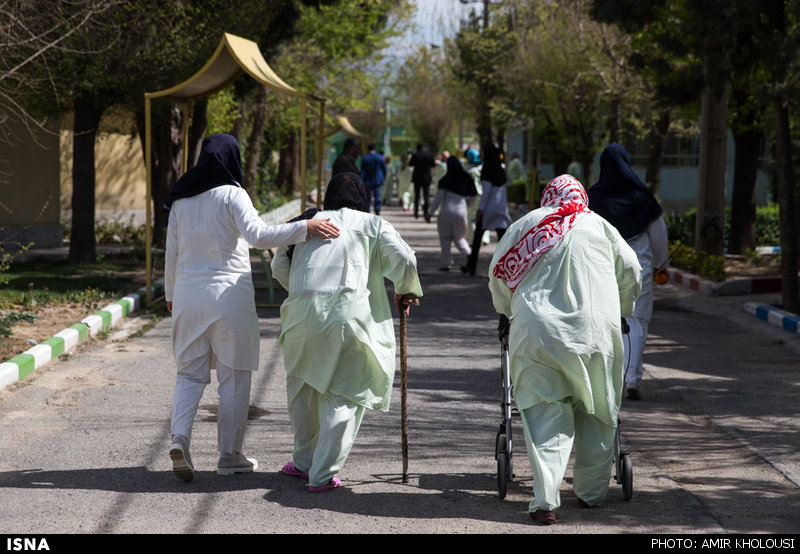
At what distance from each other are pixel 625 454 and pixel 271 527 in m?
1.74

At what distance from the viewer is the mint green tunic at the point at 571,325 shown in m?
4.66

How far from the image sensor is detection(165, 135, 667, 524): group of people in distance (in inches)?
185

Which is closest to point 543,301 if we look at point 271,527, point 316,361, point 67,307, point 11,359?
point 316,361

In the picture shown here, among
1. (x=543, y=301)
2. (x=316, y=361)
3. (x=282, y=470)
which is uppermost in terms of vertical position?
(x=543, y=301)

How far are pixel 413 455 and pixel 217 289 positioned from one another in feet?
4.99

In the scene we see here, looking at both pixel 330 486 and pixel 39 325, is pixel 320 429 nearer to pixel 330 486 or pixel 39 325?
pixel 330 486

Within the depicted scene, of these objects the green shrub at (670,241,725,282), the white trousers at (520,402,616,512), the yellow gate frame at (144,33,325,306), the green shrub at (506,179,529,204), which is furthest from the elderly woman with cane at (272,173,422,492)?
the green shrub at (506,179,529,204)

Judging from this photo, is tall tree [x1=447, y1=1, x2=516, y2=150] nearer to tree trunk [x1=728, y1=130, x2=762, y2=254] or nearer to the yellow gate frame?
tree trunk [x1=728, y1=130, x2=762, y2=254]

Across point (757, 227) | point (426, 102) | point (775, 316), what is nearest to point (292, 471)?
point (775, 316)

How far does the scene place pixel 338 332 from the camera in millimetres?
5043

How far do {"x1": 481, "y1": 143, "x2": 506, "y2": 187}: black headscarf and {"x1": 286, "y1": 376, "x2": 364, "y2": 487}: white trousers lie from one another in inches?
376

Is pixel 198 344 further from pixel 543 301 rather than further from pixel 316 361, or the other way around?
pixel 543 301

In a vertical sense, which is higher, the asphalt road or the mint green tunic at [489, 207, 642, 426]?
the mint green tunic at [489, 207, 642, 426]

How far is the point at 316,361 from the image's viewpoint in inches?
200
